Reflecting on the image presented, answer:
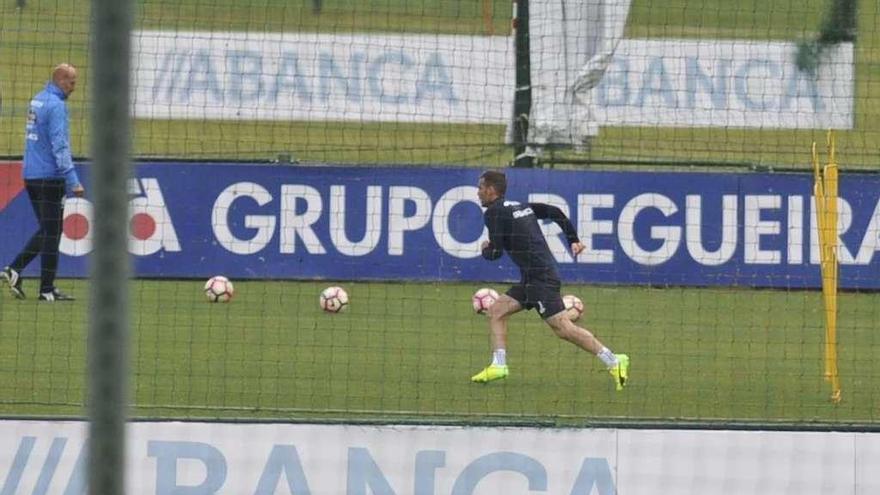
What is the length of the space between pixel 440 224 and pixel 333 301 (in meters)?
1.65

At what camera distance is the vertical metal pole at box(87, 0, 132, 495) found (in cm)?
197

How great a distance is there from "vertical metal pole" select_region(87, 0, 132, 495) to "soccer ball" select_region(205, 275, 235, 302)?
11.9m

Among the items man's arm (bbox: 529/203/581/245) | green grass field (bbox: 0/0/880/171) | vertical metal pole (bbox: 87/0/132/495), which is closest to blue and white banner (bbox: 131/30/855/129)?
green grass field (bbox: 0/0/880/171)

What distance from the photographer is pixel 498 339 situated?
10812 millimetres

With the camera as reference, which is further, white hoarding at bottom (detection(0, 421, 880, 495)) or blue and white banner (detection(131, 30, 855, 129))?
blue and white banner (detection(131, 30, 855, 129))

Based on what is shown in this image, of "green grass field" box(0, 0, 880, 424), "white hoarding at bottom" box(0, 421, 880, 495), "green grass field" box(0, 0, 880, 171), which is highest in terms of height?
"green grass field" box(0, 0, 880, 171)

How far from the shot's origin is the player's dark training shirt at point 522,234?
11.0 metres

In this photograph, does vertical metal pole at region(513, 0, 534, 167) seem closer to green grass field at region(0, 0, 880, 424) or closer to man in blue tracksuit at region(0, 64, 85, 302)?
green grass field at region(0, 0, 880, 424)

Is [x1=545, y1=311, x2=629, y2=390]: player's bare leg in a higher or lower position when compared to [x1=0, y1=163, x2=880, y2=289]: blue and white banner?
lower

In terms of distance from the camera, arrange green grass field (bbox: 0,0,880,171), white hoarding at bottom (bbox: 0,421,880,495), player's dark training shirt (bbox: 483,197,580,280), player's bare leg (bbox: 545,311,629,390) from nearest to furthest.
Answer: white hoarding at bottom (bbox: 0,421,880,495) → player's bare leg (bbox: 545,311,629,390) → player's dark training shirt (bbox: 483,197,580,280) → green grass field (bbox: 0,0,880,171)

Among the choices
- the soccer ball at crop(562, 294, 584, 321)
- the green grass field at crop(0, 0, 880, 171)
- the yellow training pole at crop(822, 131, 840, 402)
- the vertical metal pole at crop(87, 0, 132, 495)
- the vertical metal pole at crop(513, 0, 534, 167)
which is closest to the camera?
the vertical metal pole at crop(87, 0, 132, 495)

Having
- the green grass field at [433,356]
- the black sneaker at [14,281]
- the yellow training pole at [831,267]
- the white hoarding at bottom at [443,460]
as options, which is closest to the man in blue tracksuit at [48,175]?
the black sneaker at [14,281]

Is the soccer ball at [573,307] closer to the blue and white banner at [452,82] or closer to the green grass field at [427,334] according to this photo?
the green grass field at [427,334]

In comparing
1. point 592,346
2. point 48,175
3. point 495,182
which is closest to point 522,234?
point 495,182
